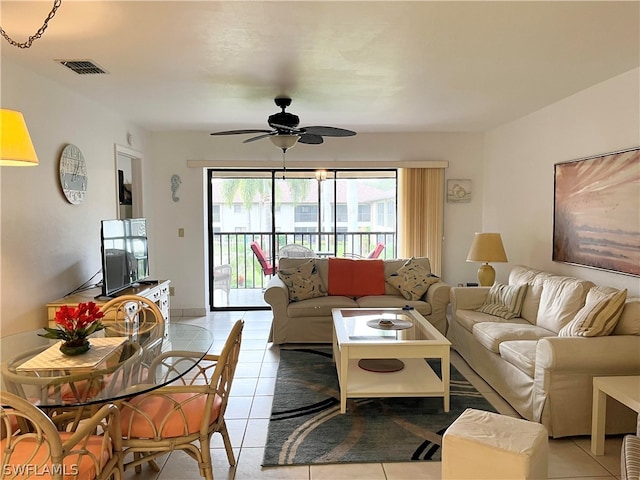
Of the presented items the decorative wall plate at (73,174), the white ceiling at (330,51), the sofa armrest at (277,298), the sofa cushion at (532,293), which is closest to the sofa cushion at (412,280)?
the sofa cushion at (532,293)

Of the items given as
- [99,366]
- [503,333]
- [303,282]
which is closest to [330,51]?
[99,366]

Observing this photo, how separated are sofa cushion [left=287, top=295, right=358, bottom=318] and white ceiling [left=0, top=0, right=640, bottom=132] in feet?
6.42

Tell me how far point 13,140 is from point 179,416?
1.47 m

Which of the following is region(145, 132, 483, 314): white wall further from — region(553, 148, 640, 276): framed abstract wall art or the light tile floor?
the light tile floor

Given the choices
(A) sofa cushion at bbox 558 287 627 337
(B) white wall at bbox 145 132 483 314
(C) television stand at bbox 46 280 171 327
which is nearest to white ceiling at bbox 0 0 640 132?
(B) white wall at bbox 145 132 483 314

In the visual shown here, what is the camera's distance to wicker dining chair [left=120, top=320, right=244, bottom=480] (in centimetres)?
209

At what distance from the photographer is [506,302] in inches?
162

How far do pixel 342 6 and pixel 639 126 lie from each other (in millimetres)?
2381

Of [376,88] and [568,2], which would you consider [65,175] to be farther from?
[568,2]

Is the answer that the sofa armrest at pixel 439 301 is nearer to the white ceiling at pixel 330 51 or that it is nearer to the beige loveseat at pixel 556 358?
the beige loveseat at pixel 556 358

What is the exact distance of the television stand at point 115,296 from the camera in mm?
3324

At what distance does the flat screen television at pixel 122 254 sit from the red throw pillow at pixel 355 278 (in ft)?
6.59

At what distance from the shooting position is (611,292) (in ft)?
10.0

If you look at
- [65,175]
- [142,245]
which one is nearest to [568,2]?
[65,175]
